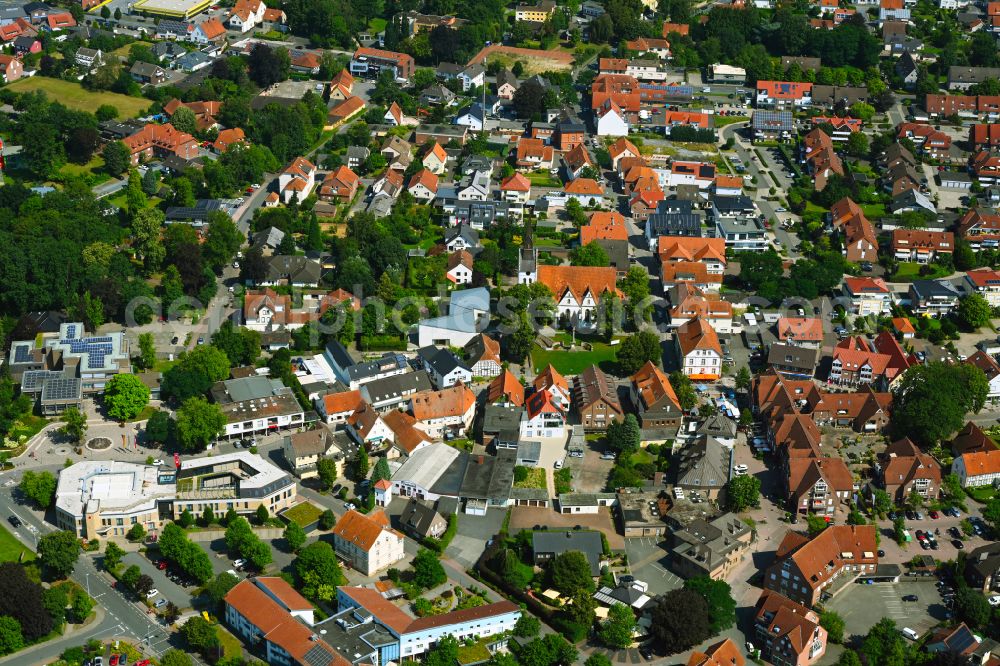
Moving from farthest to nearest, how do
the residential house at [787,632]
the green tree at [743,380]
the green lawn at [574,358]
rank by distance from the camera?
1. the green lawn at [574,358]
2. the green tree at [743,380]
3. the residential house at [787,632]

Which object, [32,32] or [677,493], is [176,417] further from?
[32,32]

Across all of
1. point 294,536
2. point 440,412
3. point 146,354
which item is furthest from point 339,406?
point 146,354

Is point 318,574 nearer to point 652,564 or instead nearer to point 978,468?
point 652,564

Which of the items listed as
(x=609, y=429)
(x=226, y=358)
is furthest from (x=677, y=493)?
(x=226, y=358)

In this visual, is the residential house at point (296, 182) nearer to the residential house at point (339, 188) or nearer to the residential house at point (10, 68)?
the residential house at point (339, 188)

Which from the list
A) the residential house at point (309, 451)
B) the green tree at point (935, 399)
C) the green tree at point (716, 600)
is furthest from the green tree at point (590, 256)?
the green tree at point (716, 600)
